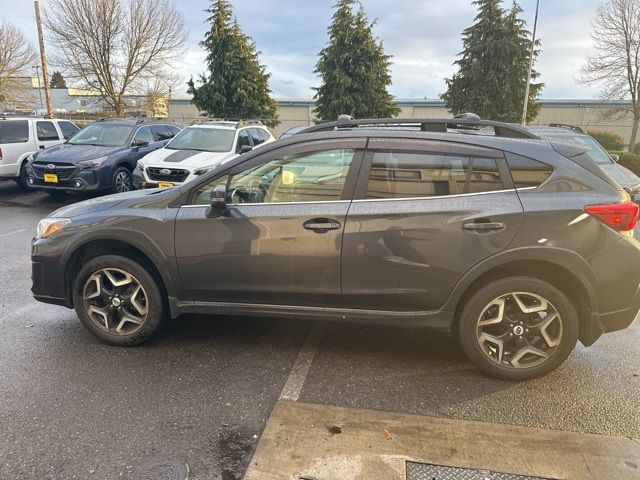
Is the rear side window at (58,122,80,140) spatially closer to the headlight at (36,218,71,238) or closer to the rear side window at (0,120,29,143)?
the rear side window at (0,120,29,143)

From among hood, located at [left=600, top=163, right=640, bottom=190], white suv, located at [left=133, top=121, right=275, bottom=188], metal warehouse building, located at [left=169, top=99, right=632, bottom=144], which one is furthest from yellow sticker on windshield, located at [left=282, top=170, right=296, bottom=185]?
metal warehouse building, located at [left=169, top=99, right=632, bottom=144]

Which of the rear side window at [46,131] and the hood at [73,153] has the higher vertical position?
the rear side window at [46,131]

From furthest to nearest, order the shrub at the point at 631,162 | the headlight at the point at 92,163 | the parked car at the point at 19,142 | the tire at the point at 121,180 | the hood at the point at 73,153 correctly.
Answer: the shrub at the point at 631,162 → the parked car at the point at 19,142 → the tire at the point at 121,180 → the hood at the point at 73,153 → the headlight at the point at 92,163

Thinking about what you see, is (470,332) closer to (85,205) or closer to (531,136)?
(531,136)

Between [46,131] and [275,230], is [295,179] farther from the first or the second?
[46,131]

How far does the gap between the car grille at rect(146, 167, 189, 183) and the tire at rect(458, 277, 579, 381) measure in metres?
6.88

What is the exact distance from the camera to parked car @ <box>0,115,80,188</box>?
1116 centimetres

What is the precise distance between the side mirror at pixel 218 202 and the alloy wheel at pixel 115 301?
84 cm

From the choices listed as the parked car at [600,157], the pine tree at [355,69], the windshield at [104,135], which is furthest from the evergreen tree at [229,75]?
the parked car at [600,157]

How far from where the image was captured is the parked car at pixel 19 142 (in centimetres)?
1116

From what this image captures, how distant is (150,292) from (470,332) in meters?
2.37

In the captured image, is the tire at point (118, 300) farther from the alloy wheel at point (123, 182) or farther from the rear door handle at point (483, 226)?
the alloy wheel at point (123, 182)

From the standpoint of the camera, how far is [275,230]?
3287mm

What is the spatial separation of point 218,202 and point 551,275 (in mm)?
2352
